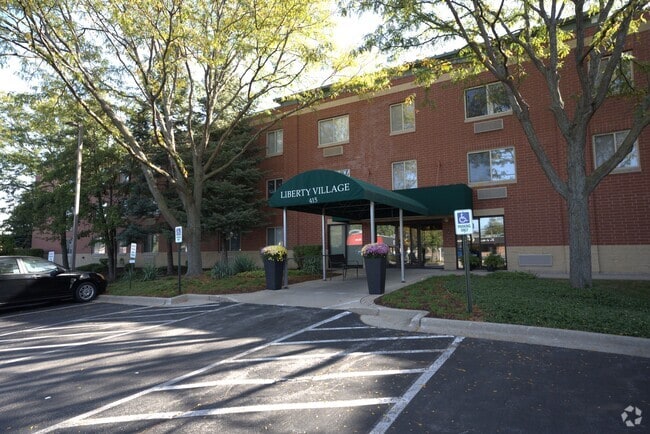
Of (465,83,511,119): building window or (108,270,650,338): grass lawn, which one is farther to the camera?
(465,83,511,119): building window

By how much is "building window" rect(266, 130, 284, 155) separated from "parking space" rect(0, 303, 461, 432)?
52.3 ft

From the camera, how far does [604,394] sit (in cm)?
420

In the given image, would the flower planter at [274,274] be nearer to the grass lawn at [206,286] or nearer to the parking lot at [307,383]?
the grass lawn at [206,286]

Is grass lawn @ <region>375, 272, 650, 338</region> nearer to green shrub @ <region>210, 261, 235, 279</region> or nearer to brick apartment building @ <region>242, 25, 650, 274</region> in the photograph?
brick apartment building @ <region>242, 25, 650, 274</region>

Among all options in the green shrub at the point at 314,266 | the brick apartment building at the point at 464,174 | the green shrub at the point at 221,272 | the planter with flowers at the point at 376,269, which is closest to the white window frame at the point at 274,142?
the brick apartment building at the point at 464,174

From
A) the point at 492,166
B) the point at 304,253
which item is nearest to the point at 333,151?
the point at 304,253

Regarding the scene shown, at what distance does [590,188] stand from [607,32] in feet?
13.2

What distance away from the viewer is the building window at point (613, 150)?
1408 centimetres

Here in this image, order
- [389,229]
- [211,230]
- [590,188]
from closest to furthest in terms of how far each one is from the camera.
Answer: [590,188] < [389,229] < [211,230]

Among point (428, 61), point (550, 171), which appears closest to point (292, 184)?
point (428, 61)

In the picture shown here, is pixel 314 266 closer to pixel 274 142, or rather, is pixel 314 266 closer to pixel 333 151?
pixel 333 151

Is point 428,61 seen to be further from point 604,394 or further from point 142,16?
point 604,394

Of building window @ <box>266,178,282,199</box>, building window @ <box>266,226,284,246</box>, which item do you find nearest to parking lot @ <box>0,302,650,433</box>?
building window @ <box>266,226,284,246</box>

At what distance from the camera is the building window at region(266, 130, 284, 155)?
23261 millimetres
